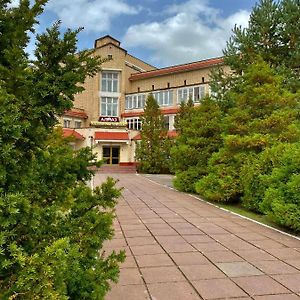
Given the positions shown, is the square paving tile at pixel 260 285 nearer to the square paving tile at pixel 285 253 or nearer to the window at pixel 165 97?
the square paving tile at pixel 285 253

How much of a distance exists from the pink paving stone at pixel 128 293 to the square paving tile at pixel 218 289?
72 cm

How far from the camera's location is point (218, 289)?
419cm

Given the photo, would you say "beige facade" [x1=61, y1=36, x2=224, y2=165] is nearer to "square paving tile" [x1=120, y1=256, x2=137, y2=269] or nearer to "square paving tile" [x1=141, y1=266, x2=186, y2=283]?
"square paving tile" [x1=120, y1=256, x2=137, y2=269]

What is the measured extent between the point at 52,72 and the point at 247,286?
12.1 ft

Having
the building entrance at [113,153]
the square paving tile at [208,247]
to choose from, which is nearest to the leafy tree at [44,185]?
the square paving tile at [208,247]

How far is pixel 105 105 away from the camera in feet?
145

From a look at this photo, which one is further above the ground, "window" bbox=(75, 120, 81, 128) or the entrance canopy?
"window" bbox=(75, 120, 81, 128)

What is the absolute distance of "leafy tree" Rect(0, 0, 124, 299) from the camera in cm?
181

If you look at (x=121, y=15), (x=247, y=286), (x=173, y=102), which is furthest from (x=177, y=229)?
(x=173, y=102)

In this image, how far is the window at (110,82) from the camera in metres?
44.2

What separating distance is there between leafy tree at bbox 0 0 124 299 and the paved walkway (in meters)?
1.98

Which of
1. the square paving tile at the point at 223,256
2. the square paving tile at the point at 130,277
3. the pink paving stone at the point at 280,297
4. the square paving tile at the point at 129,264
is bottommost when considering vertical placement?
the square paving tile at the point at 130,277

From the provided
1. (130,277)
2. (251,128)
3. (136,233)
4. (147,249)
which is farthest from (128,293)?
(251,128)

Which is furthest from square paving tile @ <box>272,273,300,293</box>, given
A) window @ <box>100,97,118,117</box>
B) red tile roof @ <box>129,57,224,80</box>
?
window @ <box>100,97,118,117</box>
